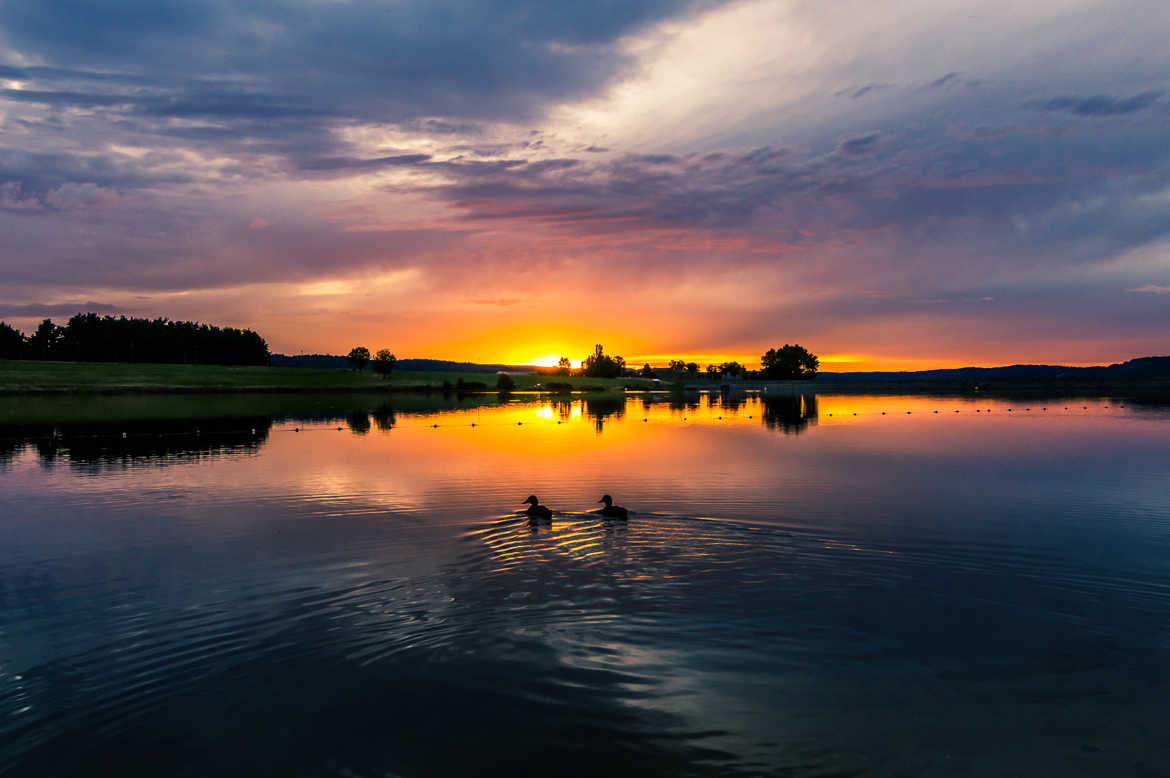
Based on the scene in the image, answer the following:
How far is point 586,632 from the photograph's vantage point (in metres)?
13.7

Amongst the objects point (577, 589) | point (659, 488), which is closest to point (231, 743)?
point (577, 589)

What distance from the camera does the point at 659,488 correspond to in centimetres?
3216

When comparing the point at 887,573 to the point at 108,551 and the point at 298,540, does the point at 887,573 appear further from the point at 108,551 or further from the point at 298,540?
the point at 108,551

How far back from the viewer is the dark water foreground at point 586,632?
977 centimetres

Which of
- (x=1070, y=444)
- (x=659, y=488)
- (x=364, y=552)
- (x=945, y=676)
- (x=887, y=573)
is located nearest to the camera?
(x=945, y=676)

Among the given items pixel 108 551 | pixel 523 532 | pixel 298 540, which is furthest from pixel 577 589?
pixel 108 551

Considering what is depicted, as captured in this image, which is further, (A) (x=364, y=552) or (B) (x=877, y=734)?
(A) (x=364, y=552)

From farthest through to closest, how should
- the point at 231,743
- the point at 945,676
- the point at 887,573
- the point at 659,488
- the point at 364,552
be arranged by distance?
the point at 659,488
the point at 364,552
the point at 887,573
the point at 945,676
the point at 231,743

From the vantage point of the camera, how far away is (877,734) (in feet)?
32.8

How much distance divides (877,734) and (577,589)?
7860 millimetres

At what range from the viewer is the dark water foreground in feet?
32.1

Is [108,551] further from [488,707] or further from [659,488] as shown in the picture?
[659,488]

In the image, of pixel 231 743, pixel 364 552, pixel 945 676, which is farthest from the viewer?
pixel 364 552

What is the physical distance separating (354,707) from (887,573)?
13.8m
